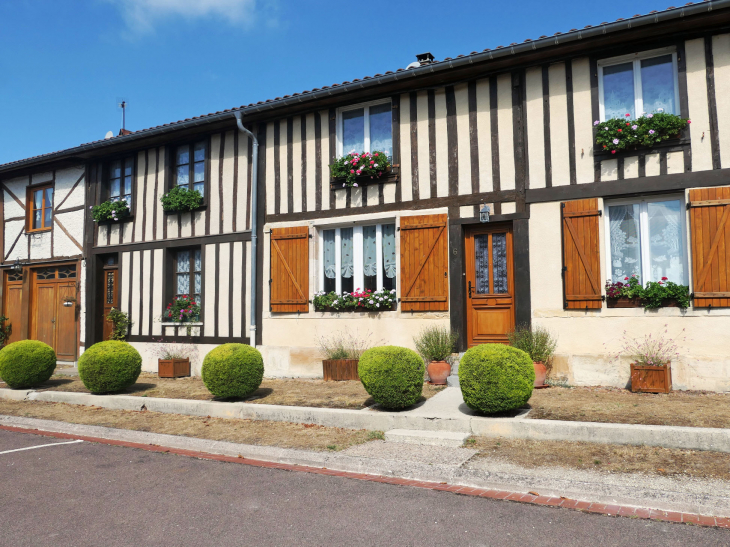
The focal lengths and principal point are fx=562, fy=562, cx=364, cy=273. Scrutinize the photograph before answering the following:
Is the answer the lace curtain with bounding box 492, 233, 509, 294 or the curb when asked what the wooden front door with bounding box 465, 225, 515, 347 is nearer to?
the lace curtain with bounding box 492, 233, 509, 294

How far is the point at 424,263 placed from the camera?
8930 millimetres

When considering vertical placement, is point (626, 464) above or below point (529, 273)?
below

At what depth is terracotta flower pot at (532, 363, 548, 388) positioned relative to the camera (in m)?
7.56

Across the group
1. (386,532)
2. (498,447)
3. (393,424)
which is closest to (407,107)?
(393,424)

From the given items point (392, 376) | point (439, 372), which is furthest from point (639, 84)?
point (392, 376)

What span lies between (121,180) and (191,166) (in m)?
2.07

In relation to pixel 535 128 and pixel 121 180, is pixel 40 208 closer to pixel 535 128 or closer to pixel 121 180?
pixel 121 180

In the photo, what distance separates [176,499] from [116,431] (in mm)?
2871

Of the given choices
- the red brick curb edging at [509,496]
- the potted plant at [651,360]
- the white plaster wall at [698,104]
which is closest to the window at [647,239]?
the white plaster wall at [698,104]

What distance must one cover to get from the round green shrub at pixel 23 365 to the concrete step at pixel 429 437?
6674mm

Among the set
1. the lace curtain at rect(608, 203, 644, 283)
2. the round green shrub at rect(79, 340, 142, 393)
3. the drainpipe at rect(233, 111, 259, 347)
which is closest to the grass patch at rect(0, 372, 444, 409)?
the round green shrub at rect(79, 340, 142, 393)

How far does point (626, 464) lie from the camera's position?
14.8ft

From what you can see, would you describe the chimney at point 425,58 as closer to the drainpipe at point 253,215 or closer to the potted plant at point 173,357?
the drainpipe at point 253,215

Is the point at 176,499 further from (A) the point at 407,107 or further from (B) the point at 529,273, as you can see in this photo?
(A) the point at 407,107
